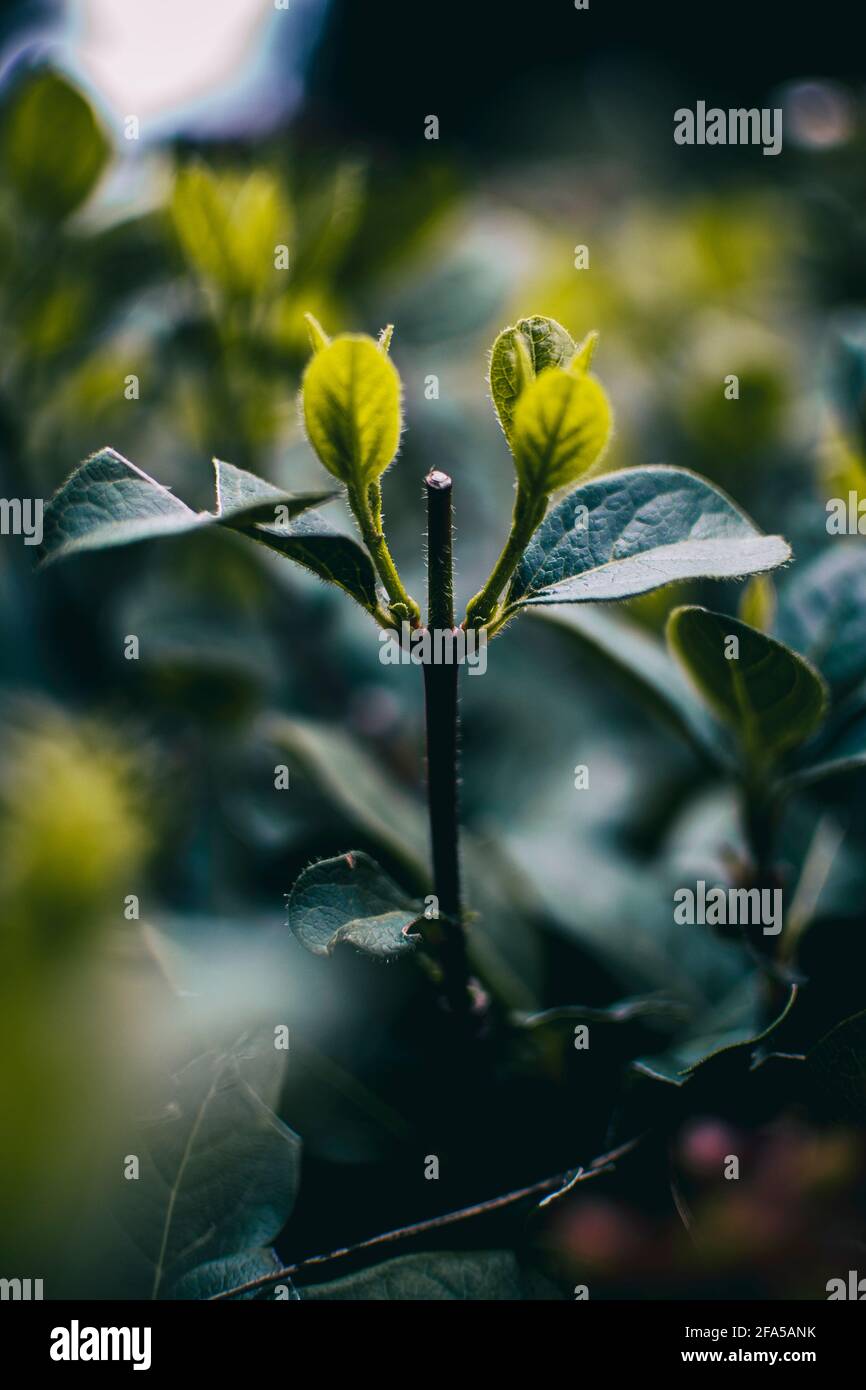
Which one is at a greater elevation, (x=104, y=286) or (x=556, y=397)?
(x=104, y=286)

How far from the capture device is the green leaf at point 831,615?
0.64 meters

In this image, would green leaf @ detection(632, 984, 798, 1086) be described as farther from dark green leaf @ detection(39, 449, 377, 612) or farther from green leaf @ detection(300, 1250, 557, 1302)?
dark green leaf @ detection(39, 449, 377, 612)

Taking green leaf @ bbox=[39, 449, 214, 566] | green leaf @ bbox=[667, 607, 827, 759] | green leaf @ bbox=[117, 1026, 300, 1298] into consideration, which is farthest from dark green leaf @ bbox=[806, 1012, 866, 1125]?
green leaf @ bbox=[39, 449, 214, 566]

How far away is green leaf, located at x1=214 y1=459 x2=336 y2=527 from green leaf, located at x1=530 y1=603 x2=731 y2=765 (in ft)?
0.69

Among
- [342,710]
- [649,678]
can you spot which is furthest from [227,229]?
[649,678]

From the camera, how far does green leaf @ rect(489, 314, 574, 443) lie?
0.48m

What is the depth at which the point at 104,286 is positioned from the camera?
926 millimetres

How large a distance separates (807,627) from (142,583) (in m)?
0.65

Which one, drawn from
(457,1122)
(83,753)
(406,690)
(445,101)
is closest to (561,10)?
(445,101)

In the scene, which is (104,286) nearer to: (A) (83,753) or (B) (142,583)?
(B) (142,583)

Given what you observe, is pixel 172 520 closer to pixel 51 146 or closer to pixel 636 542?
pixel 636 542

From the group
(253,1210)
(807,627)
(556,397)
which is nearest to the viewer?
(556,397)

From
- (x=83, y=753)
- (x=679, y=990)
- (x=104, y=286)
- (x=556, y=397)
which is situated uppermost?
(x=104, y=286)

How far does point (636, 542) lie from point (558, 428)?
8cm
